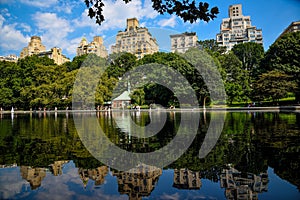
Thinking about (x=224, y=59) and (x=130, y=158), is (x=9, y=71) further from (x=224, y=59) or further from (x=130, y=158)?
(x=130, y=158)

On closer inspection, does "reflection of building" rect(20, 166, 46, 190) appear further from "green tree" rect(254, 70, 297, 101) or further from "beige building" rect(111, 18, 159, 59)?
"beige building" rect(111, 18, 159, 59)

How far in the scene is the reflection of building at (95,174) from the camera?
13.5 feet

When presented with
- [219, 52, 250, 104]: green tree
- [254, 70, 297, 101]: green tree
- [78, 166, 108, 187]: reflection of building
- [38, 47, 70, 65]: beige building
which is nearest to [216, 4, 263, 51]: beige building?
[219, 52, 250, 104]: green tree

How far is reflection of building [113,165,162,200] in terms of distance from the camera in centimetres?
349

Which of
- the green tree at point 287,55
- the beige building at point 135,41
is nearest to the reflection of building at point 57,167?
the green tree at point 287,55

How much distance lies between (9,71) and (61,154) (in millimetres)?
55980

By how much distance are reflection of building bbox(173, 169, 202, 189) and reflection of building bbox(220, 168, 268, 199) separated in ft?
1.32

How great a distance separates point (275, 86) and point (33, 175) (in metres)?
31.7

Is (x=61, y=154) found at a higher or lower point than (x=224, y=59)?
lower

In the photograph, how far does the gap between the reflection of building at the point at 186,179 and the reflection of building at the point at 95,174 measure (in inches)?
50.0

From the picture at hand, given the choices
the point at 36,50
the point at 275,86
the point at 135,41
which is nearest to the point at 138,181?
the point at 275,86

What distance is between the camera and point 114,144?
7383mm

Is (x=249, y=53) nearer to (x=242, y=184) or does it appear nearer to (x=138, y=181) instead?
(x=242, y=184)

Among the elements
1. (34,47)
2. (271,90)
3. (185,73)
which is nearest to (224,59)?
(185,73)
